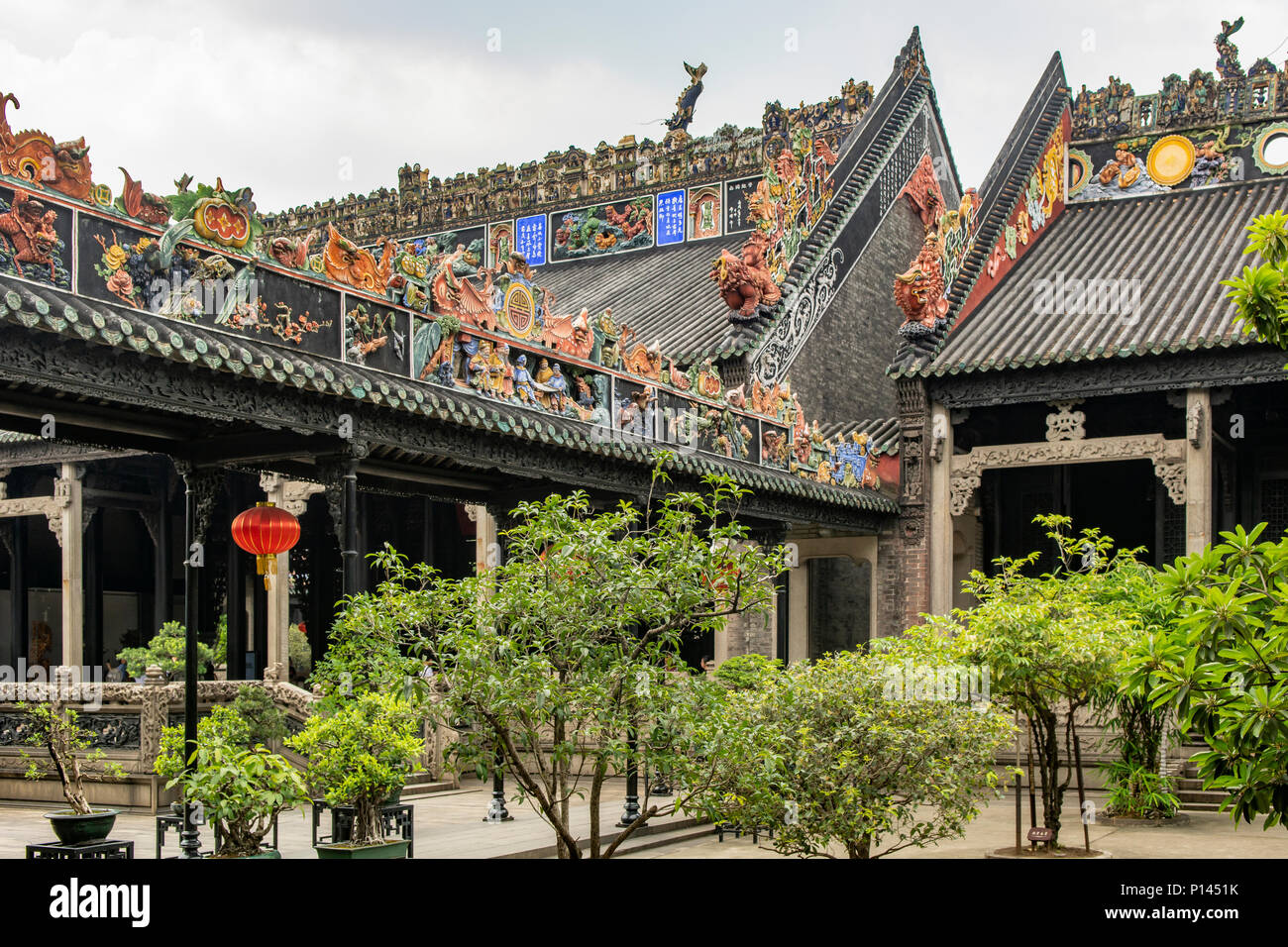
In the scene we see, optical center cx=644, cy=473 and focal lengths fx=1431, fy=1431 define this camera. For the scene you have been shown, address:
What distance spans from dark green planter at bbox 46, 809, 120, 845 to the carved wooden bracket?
513 inches

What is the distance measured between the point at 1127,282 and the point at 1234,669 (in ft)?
51.3

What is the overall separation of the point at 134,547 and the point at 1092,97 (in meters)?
16.6

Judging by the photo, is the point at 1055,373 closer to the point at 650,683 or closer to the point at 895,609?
the point at 895,609

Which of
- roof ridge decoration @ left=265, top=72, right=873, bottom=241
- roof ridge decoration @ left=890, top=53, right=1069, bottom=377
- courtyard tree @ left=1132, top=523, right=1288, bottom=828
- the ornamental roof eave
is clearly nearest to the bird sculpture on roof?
roof ridge decoration @ left=265, top=72, right=873, bottom=241

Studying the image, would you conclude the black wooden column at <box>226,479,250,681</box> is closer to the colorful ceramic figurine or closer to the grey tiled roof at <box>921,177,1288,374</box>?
the colorful ceramic figurine

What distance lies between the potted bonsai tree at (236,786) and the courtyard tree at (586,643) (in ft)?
3.59

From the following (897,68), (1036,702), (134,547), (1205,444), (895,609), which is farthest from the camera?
(897,68)

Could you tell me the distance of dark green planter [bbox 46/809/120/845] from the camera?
7.78 m

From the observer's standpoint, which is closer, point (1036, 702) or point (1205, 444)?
point (1036, 702)

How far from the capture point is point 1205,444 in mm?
17234

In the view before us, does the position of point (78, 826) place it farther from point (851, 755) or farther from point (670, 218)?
point (670, 218)

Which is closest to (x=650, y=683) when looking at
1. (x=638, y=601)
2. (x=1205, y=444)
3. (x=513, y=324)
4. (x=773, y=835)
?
(x=638, y=601)

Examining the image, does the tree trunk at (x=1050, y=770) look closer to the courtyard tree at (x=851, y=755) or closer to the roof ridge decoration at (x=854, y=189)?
the courtyard tree at (x=851, y=755)

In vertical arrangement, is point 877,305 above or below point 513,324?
above
